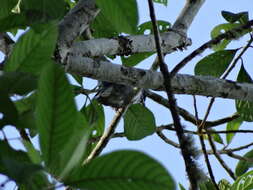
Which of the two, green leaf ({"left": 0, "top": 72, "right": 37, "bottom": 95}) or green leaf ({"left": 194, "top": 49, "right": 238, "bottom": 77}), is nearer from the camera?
green leaf ({"left": 0, "top": 72, "right": 37, "bottom": 95})

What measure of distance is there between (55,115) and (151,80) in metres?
0.86

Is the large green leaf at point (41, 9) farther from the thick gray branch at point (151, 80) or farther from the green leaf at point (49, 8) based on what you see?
the thick gray branch at point (151, 80)

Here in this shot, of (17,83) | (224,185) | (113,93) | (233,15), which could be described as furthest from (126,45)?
(17,83)

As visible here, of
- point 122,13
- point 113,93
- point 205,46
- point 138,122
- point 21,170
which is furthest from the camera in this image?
point 138,122

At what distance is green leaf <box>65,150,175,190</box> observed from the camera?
0.70m

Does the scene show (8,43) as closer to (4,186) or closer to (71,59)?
(71,59)

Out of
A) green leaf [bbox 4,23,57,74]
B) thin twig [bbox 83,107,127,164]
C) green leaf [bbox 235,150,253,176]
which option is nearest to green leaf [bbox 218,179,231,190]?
green leaf [bbox 235,150,253,176]

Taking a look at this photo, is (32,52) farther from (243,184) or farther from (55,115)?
(243,184)

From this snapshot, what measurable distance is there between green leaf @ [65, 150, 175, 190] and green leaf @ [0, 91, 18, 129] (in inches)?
5.1

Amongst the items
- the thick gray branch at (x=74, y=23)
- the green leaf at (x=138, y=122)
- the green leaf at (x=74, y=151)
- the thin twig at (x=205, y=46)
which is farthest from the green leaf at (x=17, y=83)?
the green leaf at (x=138, y=122)

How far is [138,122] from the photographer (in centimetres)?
212

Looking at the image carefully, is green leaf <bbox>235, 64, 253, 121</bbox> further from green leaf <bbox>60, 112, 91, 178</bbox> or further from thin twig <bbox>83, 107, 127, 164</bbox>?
green leaf <bbox>60, 112, 91, 178</bbox>

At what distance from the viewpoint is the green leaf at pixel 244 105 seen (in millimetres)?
2152

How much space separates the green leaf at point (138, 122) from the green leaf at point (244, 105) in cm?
37
